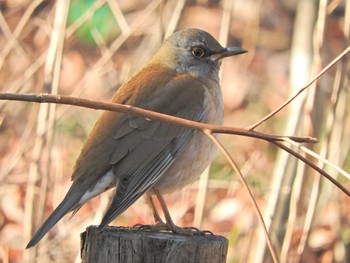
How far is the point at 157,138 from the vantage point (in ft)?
14.7


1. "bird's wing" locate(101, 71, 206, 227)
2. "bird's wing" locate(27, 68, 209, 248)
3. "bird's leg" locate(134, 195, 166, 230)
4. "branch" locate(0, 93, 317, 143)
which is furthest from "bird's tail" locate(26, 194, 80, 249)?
"branch" locate(0, 93, 317, 143)

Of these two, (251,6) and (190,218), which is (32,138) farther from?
(251,6)

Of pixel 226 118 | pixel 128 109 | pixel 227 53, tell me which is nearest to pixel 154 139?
pixel 227 53

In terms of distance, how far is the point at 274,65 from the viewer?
9.83 metres

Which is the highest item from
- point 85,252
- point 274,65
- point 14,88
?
point 274,65

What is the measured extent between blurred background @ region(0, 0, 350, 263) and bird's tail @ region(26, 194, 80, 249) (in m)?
1.32

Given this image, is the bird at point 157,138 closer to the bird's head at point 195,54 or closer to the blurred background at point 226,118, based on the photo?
the bird's head at point 195,54

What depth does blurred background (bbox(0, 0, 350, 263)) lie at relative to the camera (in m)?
5.52

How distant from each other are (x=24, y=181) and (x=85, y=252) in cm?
A: 423

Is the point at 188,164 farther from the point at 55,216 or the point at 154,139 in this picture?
the point at 55,216

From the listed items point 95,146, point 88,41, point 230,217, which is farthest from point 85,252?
point 88,41

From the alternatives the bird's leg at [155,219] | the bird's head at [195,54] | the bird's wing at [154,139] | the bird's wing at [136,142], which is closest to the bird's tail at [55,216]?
the bird's wing at [136,142]

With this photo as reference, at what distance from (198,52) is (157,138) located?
0.76 metres

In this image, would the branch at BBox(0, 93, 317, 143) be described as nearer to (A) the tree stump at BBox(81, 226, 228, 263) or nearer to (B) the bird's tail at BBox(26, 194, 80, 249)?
(A) the tree stump at BBox(81, 226, 228, 263)
